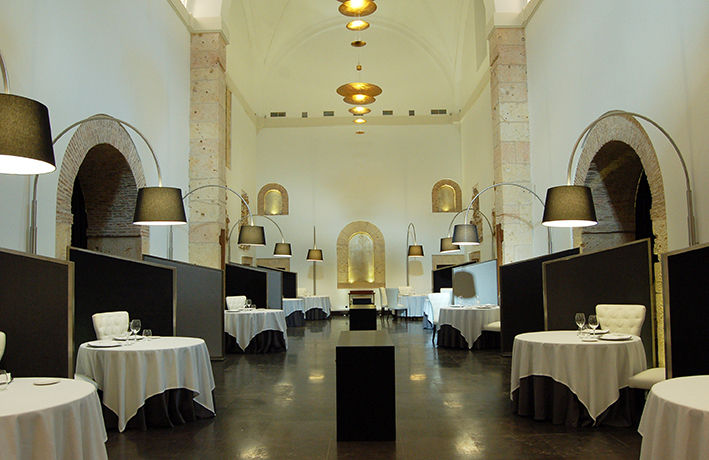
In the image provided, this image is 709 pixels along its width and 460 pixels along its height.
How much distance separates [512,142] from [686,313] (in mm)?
7334

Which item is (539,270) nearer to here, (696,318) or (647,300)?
(647,300)

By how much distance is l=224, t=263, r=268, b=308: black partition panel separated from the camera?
1045cm

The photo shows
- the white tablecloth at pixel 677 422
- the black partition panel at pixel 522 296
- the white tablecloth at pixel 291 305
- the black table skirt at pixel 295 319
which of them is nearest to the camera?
the white tablecloth at pixel 677 422

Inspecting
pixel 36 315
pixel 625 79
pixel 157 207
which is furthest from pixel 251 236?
pixel 36 315

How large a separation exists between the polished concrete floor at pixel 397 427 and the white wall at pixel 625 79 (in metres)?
2.57

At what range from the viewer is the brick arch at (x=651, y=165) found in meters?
6.36

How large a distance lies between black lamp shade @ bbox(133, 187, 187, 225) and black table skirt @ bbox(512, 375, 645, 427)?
3.51 meters

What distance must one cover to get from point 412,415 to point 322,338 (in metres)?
6.48

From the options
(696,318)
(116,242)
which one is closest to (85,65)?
(116,242)

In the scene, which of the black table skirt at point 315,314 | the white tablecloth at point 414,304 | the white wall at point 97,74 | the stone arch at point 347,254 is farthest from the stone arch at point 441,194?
the white wall at point 97,74

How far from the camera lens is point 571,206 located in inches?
216

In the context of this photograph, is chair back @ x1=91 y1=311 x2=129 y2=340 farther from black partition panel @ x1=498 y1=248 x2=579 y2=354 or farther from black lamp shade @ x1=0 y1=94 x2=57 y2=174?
black partition panel @ x1=498 y1=248 x2=579 y2=354

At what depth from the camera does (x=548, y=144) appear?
9945mm

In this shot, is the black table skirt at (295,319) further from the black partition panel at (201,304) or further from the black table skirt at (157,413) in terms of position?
the black table skirt at (157,413)
